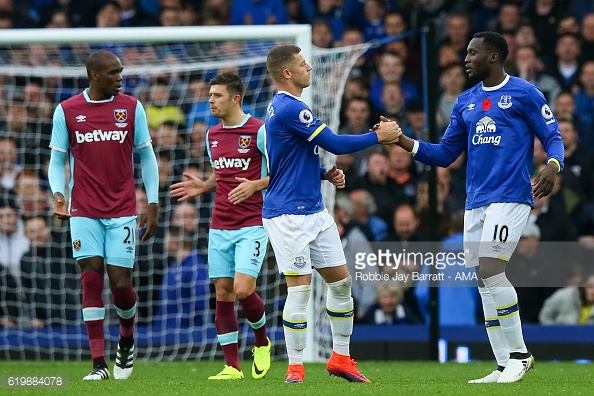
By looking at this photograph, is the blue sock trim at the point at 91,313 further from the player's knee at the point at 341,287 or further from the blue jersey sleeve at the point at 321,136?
the blue jersey sleeve at the point at 321,136

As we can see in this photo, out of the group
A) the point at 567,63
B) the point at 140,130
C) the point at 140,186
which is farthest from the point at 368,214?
the point at 140,130

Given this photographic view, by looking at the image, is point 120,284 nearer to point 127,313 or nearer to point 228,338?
point 127,313

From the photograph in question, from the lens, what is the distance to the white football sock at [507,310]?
23.2 ft

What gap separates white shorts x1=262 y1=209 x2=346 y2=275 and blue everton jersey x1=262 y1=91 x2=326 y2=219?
6 cm

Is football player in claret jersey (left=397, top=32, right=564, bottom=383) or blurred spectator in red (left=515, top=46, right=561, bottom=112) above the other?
blurred spectator in red (left=515, top=46, right=561, bottom=112)

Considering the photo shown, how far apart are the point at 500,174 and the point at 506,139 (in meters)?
0.25

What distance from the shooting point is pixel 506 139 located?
721 centimetres

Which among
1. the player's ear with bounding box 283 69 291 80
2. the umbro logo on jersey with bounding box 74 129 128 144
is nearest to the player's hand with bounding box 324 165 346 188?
the player's ear with bounding box 283 69 291 80

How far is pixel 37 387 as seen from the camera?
7.10 m

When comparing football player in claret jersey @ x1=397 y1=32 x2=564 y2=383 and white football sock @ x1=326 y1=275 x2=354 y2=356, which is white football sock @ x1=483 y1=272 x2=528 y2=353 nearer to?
football player in claret jersey @ x1=397 y1=32 x2=564 y2=383

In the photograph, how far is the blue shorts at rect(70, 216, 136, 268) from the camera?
7996 millimetres

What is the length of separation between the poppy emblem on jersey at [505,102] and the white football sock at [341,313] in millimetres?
1646

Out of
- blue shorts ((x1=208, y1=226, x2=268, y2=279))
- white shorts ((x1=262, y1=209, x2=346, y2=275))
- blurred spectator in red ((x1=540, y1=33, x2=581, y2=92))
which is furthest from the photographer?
blurred spectator in red ((x1=540, y1=33, x2=581, y2=92))

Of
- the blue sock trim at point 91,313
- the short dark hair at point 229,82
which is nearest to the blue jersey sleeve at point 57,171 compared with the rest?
the blue sock trim at point 91,313
